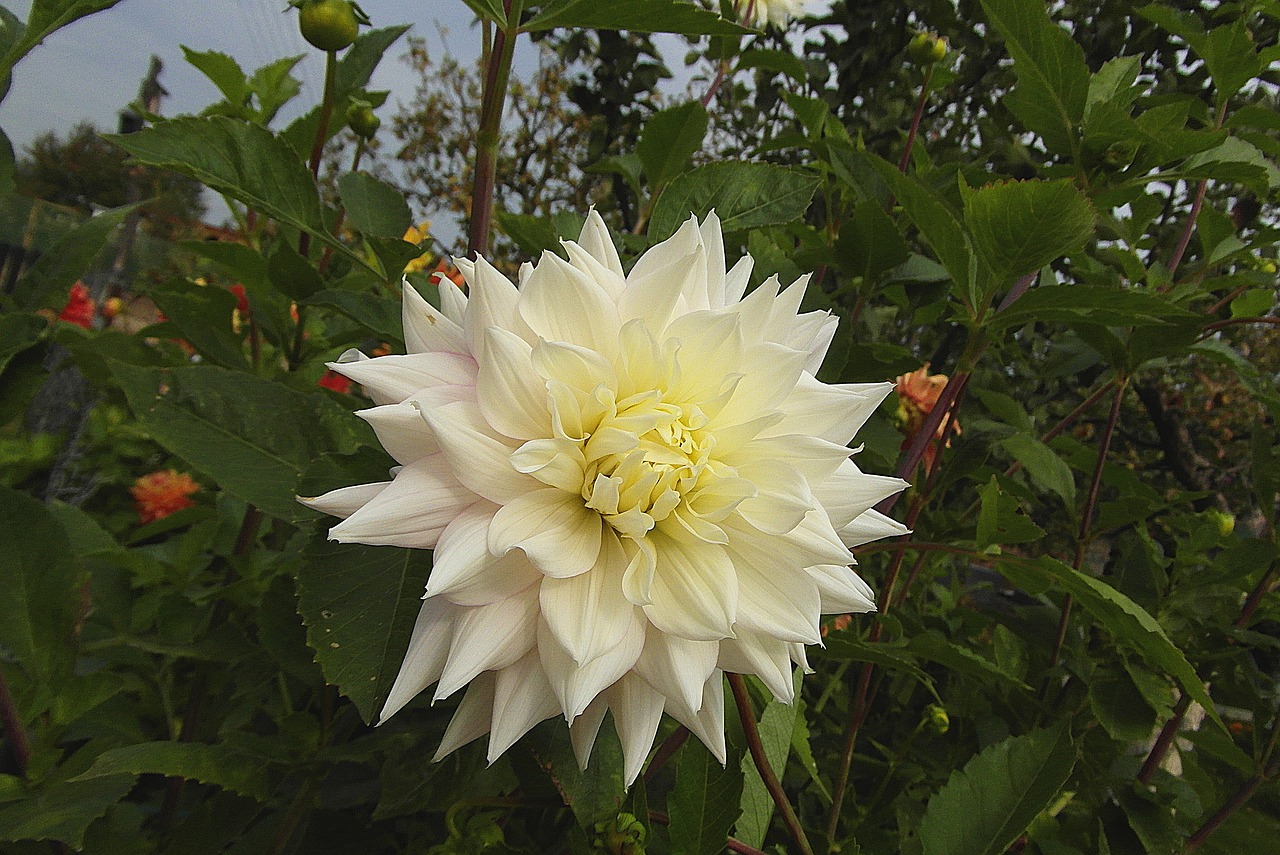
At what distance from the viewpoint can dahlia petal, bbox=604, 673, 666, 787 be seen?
0.40 metres

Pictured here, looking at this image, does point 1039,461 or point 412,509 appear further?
point 1039,461

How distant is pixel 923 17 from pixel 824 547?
1347mm

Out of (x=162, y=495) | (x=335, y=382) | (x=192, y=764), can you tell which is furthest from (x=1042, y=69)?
(x=162, y=495)

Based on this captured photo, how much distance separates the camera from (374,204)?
70cm

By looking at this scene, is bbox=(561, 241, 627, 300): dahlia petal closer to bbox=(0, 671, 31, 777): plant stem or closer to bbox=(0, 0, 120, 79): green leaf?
bbox=(0, 0, 120, 79): green leaf

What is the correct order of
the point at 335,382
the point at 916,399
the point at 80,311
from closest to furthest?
Result: the point at 916,399, the point at 335,382, the point at 80,311

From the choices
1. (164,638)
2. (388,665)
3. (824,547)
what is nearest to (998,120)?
(824,547)

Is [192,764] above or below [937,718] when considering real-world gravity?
above

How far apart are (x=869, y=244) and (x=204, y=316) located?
738mm

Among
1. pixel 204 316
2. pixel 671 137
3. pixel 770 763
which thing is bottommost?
pixel 770 763

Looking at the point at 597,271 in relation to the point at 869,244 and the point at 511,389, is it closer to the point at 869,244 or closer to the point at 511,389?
the point at 511,389

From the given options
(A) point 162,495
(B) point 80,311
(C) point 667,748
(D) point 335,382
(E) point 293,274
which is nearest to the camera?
(C) point 667,748

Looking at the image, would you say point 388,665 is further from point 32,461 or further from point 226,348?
point 32,461

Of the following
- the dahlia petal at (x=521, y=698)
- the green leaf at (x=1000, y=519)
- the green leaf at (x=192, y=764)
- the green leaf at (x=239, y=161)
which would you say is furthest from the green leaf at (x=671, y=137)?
the green leaf at (x=192, y=764)
